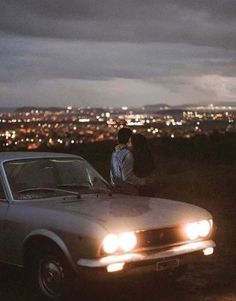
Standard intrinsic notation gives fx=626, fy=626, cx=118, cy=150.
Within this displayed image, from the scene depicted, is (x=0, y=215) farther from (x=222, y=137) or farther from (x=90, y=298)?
(x=222, y=137)

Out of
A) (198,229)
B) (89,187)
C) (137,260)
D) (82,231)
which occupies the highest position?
(89,187)

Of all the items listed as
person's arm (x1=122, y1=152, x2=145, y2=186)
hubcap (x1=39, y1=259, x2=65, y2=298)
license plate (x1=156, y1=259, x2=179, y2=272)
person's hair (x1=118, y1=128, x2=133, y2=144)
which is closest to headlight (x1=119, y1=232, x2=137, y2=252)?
license plate (x1=156, y1=259, x2=179, y2=272)

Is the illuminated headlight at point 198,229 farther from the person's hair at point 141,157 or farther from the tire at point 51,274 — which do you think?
the person's hair at point 141,157

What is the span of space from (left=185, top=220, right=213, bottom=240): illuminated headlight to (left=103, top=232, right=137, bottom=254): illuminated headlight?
683 millimetres

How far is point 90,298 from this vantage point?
596 centimetres

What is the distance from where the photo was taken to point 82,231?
554cm

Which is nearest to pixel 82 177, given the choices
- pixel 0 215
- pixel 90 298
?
pixel 0 215

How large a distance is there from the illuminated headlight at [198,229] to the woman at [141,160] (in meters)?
2.00

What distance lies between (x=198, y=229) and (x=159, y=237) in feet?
1.86

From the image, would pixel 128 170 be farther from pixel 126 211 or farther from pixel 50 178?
pixel 126 211

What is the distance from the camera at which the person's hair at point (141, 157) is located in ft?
26.8

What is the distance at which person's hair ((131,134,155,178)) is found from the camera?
817 cm

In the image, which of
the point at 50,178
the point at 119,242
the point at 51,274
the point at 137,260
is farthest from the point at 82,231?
the point at 50,178

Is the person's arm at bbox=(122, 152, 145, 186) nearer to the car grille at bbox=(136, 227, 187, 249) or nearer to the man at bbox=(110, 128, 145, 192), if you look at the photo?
the man at bbox=(110, 128, 145, 192)
